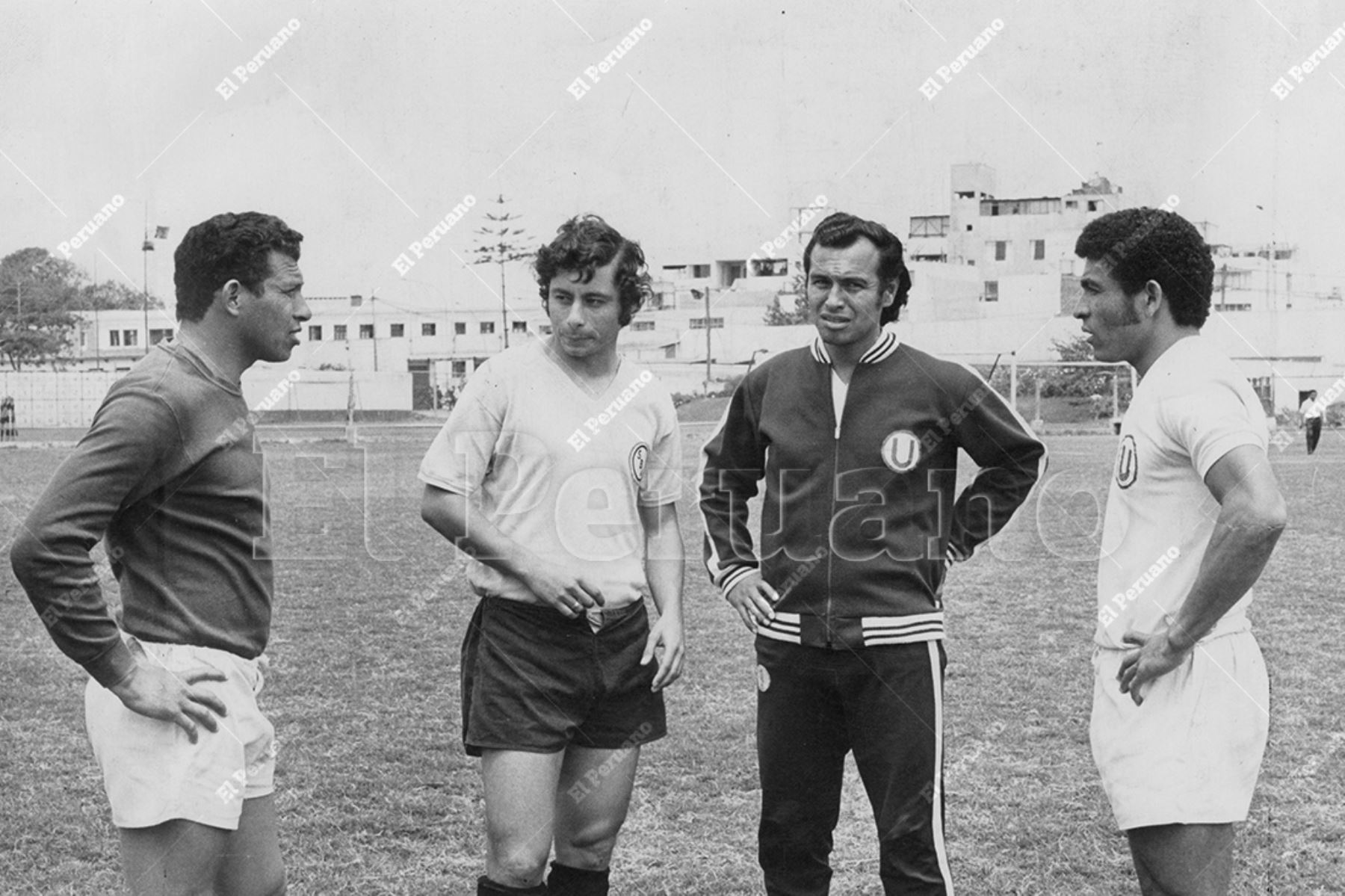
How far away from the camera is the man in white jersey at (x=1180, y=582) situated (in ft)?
9.66

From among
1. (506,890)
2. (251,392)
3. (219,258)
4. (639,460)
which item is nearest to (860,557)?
(639,460)

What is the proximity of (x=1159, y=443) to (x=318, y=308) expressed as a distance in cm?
7405

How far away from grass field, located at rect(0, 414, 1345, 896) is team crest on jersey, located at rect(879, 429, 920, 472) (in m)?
1.59

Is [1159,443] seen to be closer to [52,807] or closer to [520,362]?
[520,362]

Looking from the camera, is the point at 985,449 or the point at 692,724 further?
the point at 692,724

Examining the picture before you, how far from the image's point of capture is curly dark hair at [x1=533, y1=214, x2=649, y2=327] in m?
3.56

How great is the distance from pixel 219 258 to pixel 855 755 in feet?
6.67

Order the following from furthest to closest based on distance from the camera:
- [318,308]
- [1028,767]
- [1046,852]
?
[318,308] < [1028,767] < [1046,852]

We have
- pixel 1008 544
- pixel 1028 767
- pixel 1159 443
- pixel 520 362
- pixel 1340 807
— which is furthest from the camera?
pixel 1008 544

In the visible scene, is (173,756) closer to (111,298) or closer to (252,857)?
(252,857)

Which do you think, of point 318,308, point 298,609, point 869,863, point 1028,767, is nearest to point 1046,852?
point 869,863

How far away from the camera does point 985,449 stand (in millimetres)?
3834

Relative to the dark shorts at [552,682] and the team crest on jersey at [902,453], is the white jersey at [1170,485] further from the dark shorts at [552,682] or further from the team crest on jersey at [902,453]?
the dark shorts at [552,682]

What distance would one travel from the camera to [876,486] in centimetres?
371
